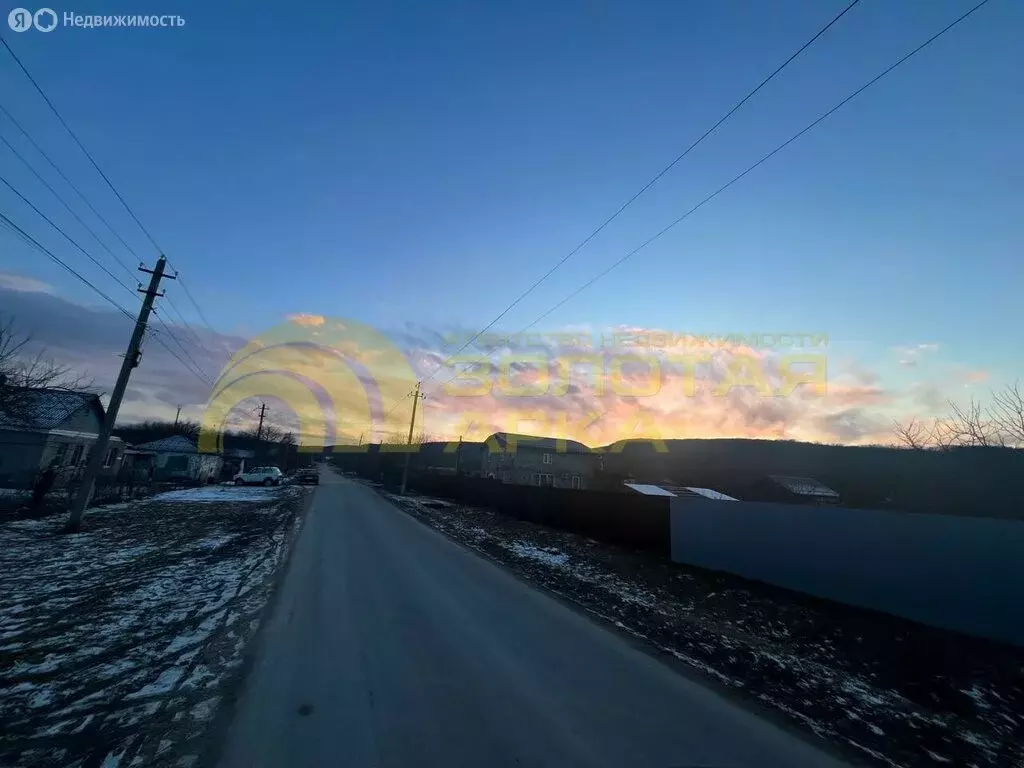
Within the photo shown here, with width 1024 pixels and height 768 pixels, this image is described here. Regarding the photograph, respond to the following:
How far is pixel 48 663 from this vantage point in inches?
183

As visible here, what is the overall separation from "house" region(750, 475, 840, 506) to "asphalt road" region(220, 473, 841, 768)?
38427 mm

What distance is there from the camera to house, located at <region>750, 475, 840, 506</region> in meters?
39.3

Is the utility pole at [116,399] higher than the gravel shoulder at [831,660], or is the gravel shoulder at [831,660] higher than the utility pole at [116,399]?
the utility pole at [116,399]

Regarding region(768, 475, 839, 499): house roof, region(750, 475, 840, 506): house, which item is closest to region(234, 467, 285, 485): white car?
region(750, 475, 840, 506): house

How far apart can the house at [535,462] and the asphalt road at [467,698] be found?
52889mm

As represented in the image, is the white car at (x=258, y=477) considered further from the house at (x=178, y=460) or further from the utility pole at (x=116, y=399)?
the utility pole at (x=116, y=399)

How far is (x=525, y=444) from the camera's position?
61125mm

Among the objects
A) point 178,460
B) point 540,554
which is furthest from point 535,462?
point 540,554

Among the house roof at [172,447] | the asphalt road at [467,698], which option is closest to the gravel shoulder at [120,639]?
the asphalt road at [467,698]

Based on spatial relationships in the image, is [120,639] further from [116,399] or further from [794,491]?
[794,491]

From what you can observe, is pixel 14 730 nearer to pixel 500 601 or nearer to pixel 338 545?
pixel 500 601

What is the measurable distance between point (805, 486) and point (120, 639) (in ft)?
158

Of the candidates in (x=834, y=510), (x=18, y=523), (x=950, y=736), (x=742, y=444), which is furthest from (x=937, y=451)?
(x=742, y=444)

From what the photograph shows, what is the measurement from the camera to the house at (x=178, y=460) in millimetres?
39500
